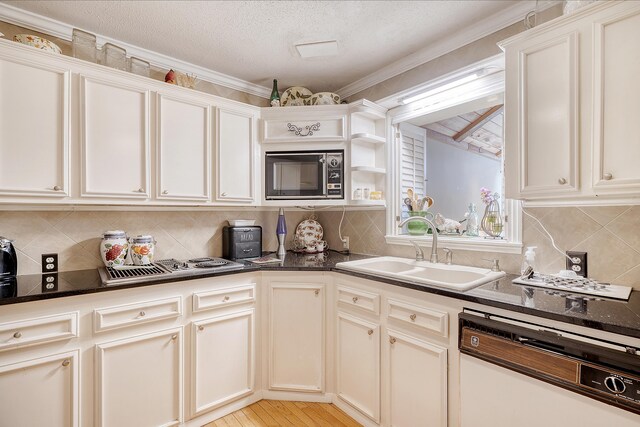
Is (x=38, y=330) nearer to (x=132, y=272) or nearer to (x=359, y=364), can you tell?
(x=132, y=272)

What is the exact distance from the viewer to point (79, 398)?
1.47m

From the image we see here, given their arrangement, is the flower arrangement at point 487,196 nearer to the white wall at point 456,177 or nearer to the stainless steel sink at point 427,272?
the white wall at point 456,177

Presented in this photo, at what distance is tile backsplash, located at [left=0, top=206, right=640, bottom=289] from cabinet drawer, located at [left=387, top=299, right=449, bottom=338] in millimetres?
673

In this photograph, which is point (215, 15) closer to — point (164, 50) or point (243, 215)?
point (164, 50)

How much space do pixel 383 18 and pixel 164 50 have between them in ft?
4.99

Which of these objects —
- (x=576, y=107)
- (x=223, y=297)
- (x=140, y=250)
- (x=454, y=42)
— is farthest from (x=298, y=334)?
(x=454, y=42)

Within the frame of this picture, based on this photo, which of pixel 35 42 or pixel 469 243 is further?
pixel 469 243

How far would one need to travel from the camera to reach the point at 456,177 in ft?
7.72

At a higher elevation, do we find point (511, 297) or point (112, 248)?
point (112, 248)

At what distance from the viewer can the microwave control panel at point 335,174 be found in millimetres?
2375

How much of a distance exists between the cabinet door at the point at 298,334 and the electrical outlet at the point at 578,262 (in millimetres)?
1388

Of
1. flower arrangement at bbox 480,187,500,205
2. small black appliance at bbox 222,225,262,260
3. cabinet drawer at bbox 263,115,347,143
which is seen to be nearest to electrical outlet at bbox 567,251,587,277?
flower arrangement at bbox 480,187,500,205

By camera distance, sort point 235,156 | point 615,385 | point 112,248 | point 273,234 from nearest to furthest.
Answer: point 615,385 < point 112,248 < point 235,156 < point 273,234

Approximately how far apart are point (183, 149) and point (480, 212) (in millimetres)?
2087
